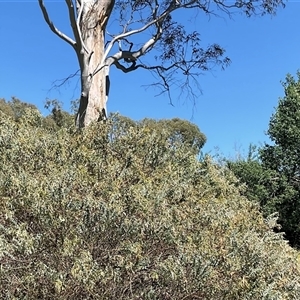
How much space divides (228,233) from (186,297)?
46 cm

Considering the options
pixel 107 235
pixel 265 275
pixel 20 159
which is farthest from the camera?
pixel 20 159

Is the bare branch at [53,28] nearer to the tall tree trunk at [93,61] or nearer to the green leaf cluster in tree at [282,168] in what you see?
the tall tree trunk at [93,61]

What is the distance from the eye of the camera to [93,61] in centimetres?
491

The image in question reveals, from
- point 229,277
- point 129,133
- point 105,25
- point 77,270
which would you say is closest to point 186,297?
point 229,277

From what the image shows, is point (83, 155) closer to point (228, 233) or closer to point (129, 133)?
point (129, 133)

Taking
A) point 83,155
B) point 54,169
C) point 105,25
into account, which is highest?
point 105,25

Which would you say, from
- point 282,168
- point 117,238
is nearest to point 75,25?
point 117,238

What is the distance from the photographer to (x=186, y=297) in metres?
2.21

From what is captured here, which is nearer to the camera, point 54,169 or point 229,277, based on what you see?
point 229,277

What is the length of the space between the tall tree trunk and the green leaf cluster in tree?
18.8 ft

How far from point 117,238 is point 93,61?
314 cm

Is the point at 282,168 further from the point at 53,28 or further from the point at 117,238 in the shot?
the point at 117,238

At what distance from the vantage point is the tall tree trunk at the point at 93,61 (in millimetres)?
4652

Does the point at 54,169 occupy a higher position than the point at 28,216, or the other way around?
the point at 54,169
